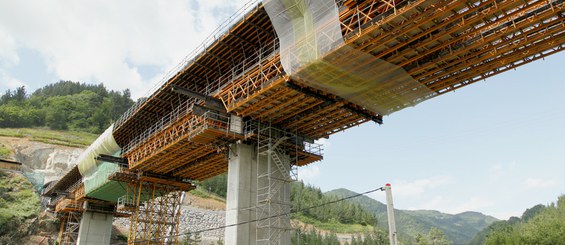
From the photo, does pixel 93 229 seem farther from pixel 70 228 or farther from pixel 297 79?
pixel 297 79

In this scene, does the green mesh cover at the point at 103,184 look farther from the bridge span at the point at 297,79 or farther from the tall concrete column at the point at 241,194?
the tall concrete column at the point at 241,194

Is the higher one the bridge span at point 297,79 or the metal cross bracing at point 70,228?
the bridge span at point 297,79

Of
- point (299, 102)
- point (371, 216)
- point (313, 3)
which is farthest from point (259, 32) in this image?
point (371, 216)

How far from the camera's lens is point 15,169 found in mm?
65375

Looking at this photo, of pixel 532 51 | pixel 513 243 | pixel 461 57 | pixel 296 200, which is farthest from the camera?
pixel 296 200

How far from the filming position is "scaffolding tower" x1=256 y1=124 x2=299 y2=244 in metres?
21.5

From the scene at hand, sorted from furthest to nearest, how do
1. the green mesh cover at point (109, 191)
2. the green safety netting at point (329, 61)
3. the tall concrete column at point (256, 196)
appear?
the green mesh cover at point (109, 191) < the tall concrete column at point (256, 196) < the green safety netting at point (329, 61)

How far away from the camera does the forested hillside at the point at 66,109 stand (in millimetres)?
118250

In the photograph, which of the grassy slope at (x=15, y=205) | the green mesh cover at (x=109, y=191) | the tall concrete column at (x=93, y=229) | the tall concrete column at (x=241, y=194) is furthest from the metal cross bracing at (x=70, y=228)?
the tall concrete column at (x=241, y=194)

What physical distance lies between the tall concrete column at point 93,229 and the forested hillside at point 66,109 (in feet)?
288

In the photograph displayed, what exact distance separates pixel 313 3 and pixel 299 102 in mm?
5547

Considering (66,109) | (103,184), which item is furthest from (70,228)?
(66,109)

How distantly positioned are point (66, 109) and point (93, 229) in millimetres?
103666

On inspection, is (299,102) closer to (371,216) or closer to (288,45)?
(288,45)
